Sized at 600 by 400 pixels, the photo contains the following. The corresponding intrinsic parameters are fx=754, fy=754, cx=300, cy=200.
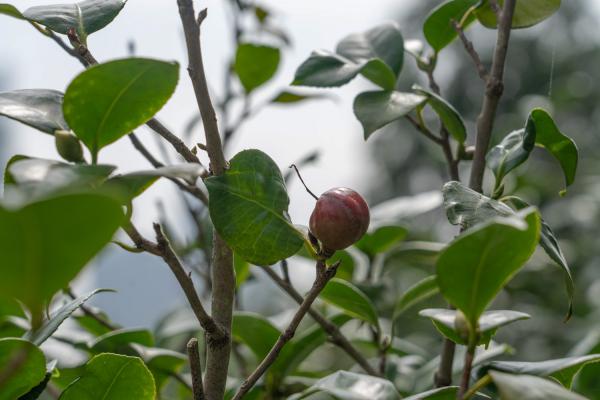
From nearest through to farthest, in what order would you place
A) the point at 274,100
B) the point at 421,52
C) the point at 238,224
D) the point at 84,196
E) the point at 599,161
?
the point at 84,196
the point at 238,224
the point at 421,52
the point at 274,100
the point at 599,161

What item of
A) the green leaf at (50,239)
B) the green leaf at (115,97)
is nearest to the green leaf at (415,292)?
the green leaf at (115,97)

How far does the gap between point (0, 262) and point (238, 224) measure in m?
0.23

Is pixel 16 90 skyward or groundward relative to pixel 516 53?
skyward

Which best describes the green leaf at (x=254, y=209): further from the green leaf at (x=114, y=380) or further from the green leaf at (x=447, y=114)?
the green leaf at (x=447, y=114)

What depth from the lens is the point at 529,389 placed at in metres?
0.41

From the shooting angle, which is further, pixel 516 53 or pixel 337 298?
pixel 516 53

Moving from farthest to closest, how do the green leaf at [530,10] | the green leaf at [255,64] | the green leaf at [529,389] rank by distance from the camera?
the green leaf at [255,64], the green leaf at [530,10], the green leaf at [529,389]

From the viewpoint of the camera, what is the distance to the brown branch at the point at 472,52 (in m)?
0.71

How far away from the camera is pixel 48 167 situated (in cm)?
40

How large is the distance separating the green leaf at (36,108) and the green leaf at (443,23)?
44 centimetres

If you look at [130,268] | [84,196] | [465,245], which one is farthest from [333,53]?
[130,268]

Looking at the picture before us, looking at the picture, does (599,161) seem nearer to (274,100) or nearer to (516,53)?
(274,100)

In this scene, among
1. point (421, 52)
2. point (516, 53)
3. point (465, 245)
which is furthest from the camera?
point (516, 53)

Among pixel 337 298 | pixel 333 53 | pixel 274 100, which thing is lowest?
pixel 337 298
